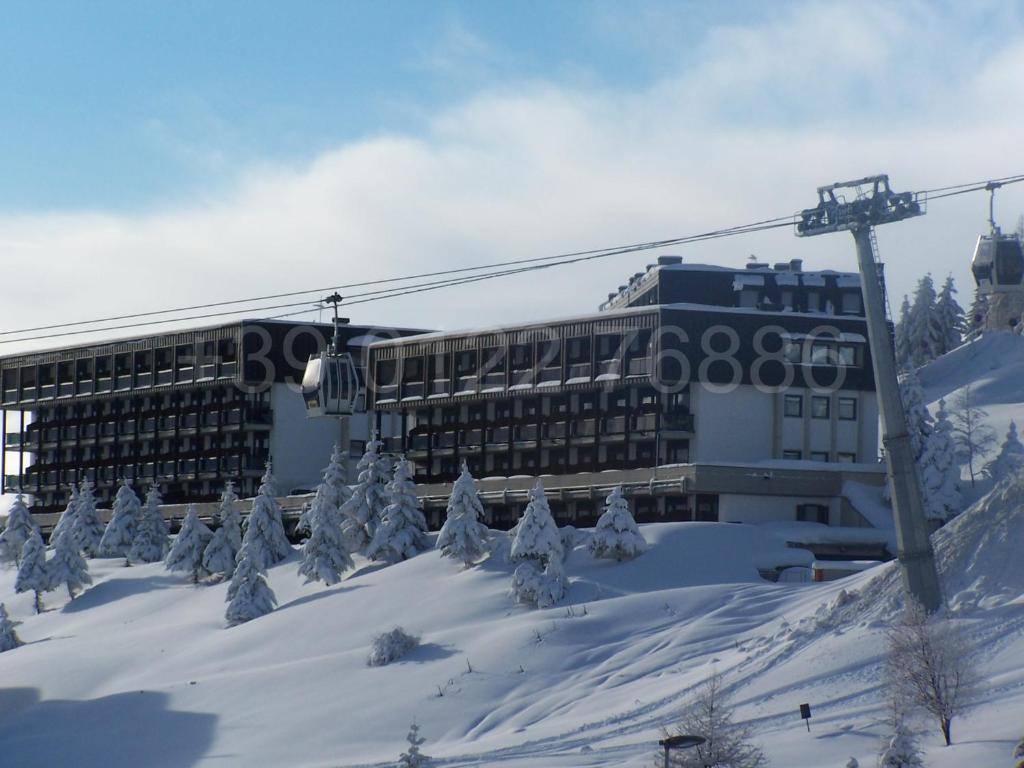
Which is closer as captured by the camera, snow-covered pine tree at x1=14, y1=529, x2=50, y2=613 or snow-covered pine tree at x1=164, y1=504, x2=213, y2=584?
snow-covered pine tree at x1=164, y1=504, x2=213, y2=584

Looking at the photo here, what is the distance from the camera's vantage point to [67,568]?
85062 millimetres

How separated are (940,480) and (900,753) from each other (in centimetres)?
5485

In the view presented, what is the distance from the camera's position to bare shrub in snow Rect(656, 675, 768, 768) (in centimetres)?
3516

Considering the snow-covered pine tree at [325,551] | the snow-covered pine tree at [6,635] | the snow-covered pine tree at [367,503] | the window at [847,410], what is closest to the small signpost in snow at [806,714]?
the snow-covered pine tree at [325,551]

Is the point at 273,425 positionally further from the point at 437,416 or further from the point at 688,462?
the point at 688,462

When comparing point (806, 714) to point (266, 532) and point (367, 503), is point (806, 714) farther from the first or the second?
point (266, 532)

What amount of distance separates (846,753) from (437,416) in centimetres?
5687

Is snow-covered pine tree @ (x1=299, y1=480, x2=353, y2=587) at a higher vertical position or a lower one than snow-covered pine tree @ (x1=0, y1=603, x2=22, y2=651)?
higher

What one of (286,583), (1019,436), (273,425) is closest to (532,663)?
(286,583)

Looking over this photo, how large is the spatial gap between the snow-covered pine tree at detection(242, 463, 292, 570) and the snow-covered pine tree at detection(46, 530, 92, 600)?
9.82m

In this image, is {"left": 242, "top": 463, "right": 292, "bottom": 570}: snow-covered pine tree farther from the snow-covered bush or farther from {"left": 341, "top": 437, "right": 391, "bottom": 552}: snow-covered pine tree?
the snow-covered bush

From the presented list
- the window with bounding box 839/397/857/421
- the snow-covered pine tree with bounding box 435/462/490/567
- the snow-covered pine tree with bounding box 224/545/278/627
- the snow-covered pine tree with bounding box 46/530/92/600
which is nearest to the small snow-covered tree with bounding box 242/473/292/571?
the snow-covered pine tree with bounding box 224/545/278/627

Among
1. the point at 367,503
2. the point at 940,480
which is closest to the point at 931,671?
the point at 367,503

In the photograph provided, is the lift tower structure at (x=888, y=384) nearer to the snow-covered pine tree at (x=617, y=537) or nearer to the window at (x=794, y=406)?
the snow-covered pine tree at (x=617, y=537)
